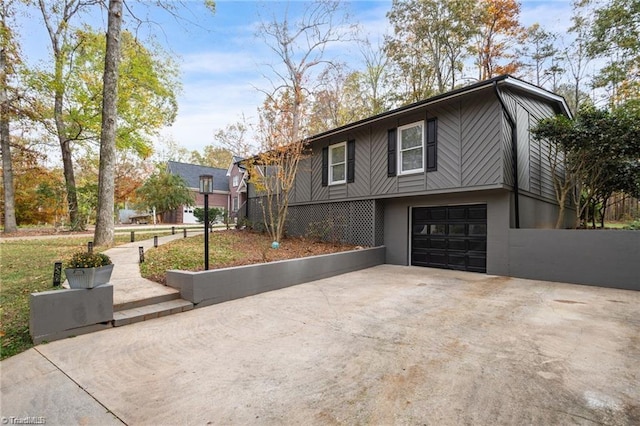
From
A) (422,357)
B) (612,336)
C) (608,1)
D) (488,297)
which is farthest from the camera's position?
(608,1)

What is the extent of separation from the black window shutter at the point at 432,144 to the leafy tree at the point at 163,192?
18322mm

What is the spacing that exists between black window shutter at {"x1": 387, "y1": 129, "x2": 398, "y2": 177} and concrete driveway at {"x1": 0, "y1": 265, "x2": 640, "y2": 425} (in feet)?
15.7

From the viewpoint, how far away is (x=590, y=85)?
48.1 feet

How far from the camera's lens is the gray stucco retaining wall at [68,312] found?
3225 mm

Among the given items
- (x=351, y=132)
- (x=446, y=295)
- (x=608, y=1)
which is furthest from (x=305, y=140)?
(x=608, y=1)

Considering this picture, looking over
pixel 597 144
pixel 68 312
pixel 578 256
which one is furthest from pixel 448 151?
pixel 68 312

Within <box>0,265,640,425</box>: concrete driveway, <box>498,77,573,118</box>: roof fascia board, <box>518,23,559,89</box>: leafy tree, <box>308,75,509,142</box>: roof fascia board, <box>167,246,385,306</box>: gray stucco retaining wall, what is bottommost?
<box>0,265,640,425</box>: concrete driveway

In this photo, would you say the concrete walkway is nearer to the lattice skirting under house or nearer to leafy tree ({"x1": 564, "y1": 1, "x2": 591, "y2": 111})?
the lattice skirting under house

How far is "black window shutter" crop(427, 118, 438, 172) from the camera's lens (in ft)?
25.2

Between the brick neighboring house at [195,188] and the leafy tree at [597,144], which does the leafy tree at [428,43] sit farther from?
the brick neighboring house at [195,188]

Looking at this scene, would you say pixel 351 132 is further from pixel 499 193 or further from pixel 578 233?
pixel 578 233

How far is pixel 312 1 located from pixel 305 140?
8691 millimetres

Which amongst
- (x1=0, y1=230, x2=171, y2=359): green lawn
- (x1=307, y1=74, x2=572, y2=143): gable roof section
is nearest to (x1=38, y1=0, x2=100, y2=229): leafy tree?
(x1=0, y1=230, x2=171, y2=359): green lawn

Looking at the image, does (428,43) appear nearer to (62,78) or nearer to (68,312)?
(62,78)
